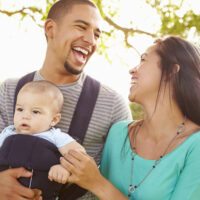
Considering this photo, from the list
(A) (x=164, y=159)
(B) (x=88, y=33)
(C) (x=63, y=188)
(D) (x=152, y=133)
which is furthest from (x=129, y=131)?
(B) (x=88, y=33)

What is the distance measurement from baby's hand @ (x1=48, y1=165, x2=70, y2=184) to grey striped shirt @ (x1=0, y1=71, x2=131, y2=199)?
26.8 inches

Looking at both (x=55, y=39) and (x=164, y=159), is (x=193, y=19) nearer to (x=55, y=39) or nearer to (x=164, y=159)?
(x=55, y=39)

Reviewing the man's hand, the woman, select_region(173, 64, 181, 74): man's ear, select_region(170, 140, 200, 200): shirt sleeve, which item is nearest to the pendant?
the woman

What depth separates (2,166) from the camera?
98.1 inches

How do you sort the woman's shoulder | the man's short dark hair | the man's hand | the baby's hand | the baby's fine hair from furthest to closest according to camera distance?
the man's short dark hair → the woman's shoulder → the baby's fine hair → the man's hand → the baby's hand

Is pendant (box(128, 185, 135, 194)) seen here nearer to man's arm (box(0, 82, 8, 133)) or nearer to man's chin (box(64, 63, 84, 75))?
man's chin (box(64, 63, 84, 75))

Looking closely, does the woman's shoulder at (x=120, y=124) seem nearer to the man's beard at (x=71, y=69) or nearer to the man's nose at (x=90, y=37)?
the man's beard at (x=71, y=69)

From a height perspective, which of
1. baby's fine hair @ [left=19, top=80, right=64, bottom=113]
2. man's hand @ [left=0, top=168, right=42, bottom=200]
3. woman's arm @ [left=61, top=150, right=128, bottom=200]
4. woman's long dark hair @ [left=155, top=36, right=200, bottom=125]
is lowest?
man's hand @ [left=0, top=168, right=42, bottom=200]

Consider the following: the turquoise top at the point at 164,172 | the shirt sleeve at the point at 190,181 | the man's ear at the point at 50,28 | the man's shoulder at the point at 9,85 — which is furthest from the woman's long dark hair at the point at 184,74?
the man's shoulder at the point at 9,85

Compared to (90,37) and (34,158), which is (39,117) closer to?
(34,158)

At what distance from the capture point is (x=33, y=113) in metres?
2.52

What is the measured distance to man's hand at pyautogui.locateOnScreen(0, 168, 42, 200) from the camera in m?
2.32

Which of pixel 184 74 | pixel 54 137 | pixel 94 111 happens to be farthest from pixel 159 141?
pixel 54 137

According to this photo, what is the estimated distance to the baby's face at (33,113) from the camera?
2.48m
